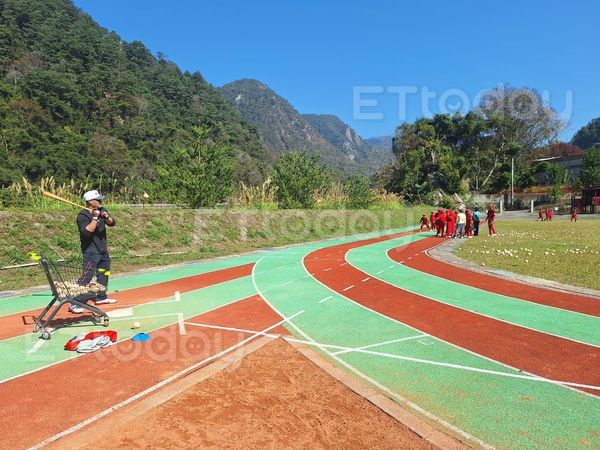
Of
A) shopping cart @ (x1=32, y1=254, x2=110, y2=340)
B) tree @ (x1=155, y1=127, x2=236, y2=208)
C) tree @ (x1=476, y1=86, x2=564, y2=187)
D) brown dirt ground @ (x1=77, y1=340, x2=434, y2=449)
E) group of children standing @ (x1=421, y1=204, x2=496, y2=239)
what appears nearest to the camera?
brown dirt ground @ (x1=77, y1=340, x2=434, y2=449)

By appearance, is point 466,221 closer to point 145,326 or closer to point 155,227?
point 155,227

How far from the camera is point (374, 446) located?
10.9 feet

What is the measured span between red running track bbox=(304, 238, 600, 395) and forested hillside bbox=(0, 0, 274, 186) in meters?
17.6

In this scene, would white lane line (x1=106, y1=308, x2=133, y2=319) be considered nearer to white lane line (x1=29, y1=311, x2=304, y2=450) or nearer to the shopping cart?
the shopping cart

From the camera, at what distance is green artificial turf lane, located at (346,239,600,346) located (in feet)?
21.2

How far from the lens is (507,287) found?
965 centimetres

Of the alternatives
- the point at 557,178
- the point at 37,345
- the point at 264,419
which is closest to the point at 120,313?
the point at 37,345

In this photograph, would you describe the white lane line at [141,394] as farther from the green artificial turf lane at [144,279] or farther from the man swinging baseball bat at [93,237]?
the green artificial turf lane at [144,279]

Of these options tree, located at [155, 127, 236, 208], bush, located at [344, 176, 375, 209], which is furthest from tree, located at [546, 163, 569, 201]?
tree, located at [155, 127, 236, 208]

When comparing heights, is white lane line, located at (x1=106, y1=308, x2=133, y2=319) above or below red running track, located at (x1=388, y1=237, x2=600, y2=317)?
above

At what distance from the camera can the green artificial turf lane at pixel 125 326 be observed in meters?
5.23

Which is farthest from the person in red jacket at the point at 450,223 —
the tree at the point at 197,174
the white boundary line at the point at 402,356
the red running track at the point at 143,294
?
the white boundary line at the point at 402,356

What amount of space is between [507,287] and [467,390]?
6141 mm

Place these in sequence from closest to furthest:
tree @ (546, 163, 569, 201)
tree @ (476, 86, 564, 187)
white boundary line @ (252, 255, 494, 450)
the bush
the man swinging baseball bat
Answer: white boundary line @ (252, 255, 494, 450) → the man swinging baseball bat → the bush → tree @ (546, 163, 569, 201) → tree @ (476, 86, 564, 187)
